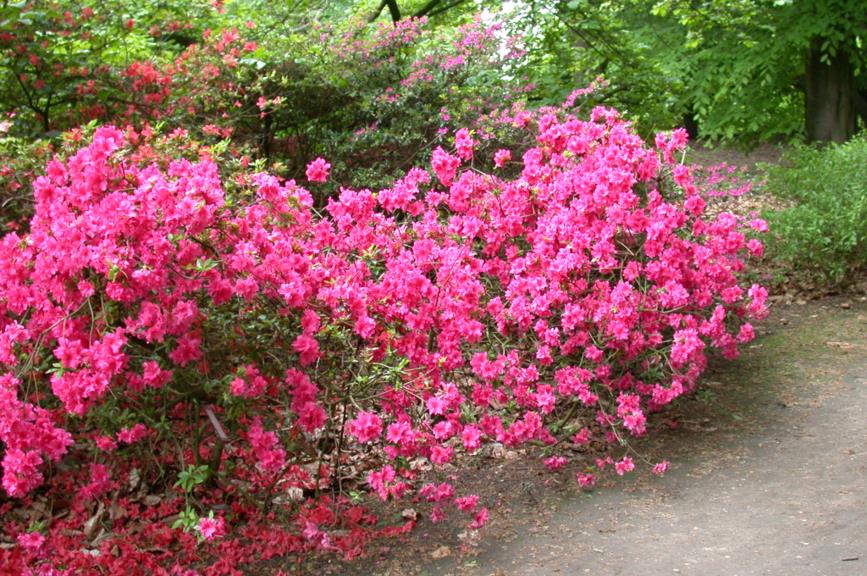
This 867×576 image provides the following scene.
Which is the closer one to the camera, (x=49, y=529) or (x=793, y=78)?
(x=49, y=529)

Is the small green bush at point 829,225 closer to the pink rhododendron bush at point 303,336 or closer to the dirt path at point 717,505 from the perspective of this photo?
the dirt path at point 717,505

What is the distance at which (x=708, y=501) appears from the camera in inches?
159

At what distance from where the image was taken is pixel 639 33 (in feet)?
41.1

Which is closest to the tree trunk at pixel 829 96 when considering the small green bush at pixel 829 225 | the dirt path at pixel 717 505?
the small green bush at pixel 829 225

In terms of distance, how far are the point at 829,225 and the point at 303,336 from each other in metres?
4.98

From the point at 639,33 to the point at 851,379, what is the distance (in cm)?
811

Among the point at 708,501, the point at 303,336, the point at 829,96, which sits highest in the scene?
the point at 303,336

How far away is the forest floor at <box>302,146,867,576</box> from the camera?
11.5ft

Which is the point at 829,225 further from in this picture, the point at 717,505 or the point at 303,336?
the point at 303,336

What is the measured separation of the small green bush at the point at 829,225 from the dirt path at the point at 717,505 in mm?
1603

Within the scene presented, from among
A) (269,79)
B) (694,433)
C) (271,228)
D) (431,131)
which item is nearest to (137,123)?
(269,79)

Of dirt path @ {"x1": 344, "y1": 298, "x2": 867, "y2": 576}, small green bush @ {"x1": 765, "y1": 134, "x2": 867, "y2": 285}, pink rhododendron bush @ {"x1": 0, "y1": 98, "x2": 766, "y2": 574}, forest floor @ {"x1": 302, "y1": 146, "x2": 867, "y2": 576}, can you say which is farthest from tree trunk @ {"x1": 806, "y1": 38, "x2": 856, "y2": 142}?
pink rhododendron bush @ {"x1": 0, "y1": 98, "x2": 766, "y2": 574}

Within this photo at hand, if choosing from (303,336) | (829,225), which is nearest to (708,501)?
(303,336)

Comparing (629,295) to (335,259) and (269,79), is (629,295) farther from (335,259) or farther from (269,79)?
(269,79)
